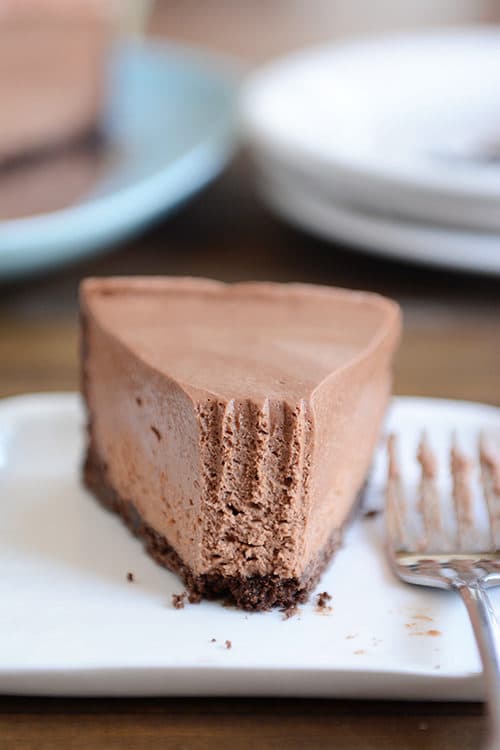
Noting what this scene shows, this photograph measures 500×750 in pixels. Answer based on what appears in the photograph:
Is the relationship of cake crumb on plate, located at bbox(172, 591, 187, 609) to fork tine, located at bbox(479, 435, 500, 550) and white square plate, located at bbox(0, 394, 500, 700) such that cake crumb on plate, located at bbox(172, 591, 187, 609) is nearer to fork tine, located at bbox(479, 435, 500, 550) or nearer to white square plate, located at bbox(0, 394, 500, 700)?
white square plate, located at bbox(0, 394, 500, 700)

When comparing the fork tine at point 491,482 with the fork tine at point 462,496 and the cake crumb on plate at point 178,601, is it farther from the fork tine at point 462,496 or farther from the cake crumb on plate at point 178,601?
the cake crumb on plate at point 178,601

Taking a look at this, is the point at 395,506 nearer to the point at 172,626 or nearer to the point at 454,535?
the point at 454,535

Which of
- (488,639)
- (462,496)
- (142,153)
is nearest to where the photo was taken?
(488,639)

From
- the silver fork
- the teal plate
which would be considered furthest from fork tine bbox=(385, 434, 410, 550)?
the teal plate

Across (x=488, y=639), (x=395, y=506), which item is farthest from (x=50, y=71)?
(x=488, y=639)

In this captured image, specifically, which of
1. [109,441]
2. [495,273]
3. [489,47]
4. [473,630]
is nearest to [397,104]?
[489,47]

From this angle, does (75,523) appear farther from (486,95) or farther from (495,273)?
(486,95)
